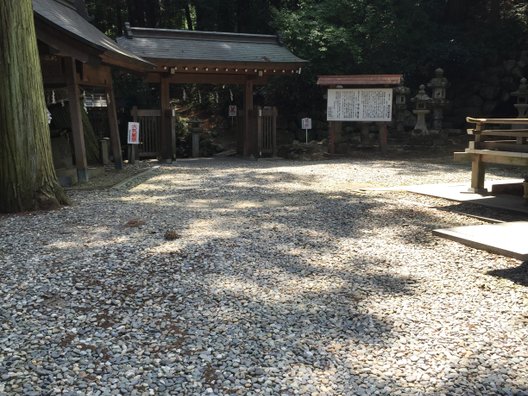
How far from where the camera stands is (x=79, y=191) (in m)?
7.46

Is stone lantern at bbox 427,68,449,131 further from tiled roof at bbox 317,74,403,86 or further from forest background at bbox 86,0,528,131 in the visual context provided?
tiled roof at bbox 317,74,403,86

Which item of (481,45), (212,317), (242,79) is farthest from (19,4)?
(481,45)

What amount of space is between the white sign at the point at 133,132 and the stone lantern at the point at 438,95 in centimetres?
852

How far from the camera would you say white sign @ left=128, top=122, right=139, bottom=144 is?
11531 mm

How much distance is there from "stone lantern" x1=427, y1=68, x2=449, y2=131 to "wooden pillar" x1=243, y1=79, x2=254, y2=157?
539 centimetres

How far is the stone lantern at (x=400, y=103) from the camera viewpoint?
14.7 metres

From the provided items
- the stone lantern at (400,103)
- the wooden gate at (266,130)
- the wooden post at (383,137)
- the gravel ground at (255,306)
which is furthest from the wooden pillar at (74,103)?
the stone lantern at (400,103)

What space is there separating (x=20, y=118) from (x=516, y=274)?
205 inches

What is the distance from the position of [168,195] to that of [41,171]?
1826 millimetres

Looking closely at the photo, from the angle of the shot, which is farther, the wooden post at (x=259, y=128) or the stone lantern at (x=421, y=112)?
the stone lantern at (x=421, y=112)

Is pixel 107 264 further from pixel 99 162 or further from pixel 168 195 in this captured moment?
pixel 99 162

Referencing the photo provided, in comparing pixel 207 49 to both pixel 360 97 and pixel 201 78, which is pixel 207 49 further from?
pixel 360 97

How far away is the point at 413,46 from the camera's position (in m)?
16.3

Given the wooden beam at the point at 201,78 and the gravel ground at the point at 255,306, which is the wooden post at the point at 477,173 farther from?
the wooden beam at the point at 201,78
